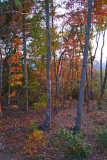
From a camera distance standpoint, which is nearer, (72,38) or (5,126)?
(5,126)

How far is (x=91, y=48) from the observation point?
10781 mm

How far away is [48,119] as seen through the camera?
672 cm

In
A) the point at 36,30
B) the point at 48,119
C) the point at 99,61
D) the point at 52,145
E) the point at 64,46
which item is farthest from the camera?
the point at 99,61

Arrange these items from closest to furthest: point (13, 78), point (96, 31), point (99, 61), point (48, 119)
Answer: point (48, 119) < point (13, 78) < point (96, 31) < point (99, 61)

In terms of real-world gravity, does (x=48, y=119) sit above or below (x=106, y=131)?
below

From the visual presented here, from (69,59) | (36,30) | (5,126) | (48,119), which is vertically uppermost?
(36,30)

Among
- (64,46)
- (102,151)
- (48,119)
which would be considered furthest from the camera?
(64,46)

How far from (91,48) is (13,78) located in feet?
24.1

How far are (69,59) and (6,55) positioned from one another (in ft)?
18.1

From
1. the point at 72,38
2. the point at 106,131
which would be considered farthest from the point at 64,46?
the point at 106,131

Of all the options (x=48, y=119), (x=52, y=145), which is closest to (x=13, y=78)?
(x=48, y=119)

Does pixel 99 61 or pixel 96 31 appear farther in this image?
pixel 99 61

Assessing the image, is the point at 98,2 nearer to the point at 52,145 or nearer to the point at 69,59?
the point at 69,59

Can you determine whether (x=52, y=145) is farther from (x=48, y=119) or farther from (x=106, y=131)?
(x=106, y=131)
